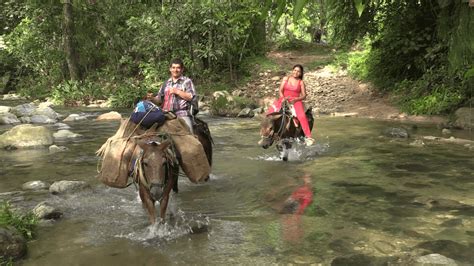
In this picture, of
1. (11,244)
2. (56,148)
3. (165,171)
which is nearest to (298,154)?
(165,171)

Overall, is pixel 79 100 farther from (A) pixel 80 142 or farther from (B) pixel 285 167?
(B) pixel 285 167

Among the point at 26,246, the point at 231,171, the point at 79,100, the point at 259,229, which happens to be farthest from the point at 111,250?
the point at 79,100

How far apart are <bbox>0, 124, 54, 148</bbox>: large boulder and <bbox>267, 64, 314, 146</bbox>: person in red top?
6341mm

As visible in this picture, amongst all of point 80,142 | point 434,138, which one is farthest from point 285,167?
point 80,142

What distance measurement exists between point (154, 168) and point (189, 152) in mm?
845

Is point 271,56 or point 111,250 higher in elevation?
point 271,56

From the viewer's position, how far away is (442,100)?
1598 cm

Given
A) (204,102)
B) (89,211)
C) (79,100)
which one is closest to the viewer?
(89,211)

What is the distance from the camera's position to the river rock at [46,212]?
6434 millimetres

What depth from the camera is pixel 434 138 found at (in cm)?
1215

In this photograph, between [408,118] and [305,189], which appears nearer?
[305,189]

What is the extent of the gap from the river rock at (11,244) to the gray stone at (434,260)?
4.05 m

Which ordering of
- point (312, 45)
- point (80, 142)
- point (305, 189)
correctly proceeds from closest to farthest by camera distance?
1. point (305, 189)
2. point (80, 142)
3. point (312, 45)

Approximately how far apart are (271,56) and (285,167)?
17465mm
